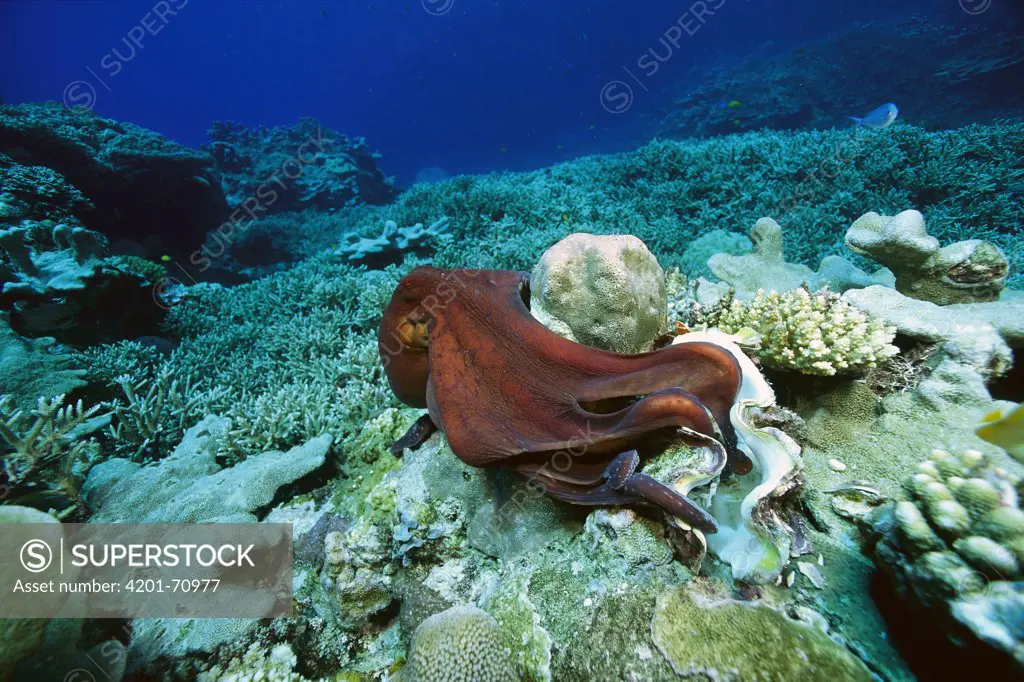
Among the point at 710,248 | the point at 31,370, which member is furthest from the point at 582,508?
the point at 710,248

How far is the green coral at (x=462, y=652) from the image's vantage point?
200cm

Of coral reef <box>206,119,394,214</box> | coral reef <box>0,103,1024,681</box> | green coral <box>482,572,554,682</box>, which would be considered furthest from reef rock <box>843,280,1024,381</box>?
coral reef <box>206,119,394,214</box>

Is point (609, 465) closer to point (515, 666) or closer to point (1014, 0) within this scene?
point (515, 666)

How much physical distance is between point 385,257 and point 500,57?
116 m

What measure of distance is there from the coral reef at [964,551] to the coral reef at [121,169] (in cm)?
1387

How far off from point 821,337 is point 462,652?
283 centimetres

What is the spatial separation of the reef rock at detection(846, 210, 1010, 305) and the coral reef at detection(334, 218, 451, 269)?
7.21m

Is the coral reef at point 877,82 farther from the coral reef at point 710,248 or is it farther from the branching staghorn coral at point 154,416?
the branching staghorn coral at point 154,416

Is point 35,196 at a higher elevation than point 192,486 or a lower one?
higher

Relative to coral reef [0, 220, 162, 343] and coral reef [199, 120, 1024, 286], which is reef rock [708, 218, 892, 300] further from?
coral reef [0, 220, 162, 343]

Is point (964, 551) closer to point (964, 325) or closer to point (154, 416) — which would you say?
point (964, 325)

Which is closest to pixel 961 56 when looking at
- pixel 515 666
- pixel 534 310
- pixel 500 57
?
pixel 534 310

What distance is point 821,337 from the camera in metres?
2.66

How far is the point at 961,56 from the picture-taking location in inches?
762
